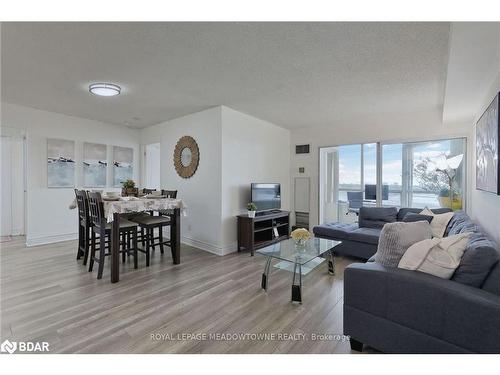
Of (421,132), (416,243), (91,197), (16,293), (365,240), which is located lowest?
(16,293)

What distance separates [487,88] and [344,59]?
153 cm

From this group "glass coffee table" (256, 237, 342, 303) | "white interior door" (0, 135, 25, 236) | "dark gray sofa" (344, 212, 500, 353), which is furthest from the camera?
"white interior door" (0, 135, 25, 236)

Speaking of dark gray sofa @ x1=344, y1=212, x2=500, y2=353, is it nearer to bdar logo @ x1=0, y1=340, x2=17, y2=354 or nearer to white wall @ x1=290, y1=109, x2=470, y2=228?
bdar logo @ x1=0, y1=340, x2=17, y2=354

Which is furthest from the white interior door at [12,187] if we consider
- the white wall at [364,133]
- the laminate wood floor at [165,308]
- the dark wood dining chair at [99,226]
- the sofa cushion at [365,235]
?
the sofa cushion at [365,235]

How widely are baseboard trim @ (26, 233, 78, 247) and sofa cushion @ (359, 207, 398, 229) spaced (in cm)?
530

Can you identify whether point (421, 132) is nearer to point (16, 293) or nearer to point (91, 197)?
point (91, 197)

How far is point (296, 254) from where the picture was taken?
2703mm

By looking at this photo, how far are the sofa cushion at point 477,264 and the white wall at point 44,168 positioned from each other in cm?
574

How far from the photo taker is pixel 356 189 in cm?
529

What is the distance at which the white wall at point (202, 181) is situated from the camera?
4090 mm

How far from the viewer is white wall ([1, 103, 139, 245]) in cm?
430

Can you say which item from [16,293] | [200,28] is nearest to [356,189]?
[200,28]

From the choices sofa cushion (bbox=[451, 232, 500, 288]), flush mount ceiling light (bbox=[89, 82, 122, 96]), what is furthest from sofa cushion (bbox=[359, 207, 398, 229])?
flush mount ceiling light (bbox=[89, 82, 122, 96])

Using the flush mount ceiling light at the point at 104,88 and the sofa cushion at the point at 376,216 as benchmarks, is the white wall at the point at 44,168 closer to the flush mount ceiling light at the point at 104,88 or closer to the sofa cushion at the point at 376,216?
the flush mount ceiling light at the point at 104,88
